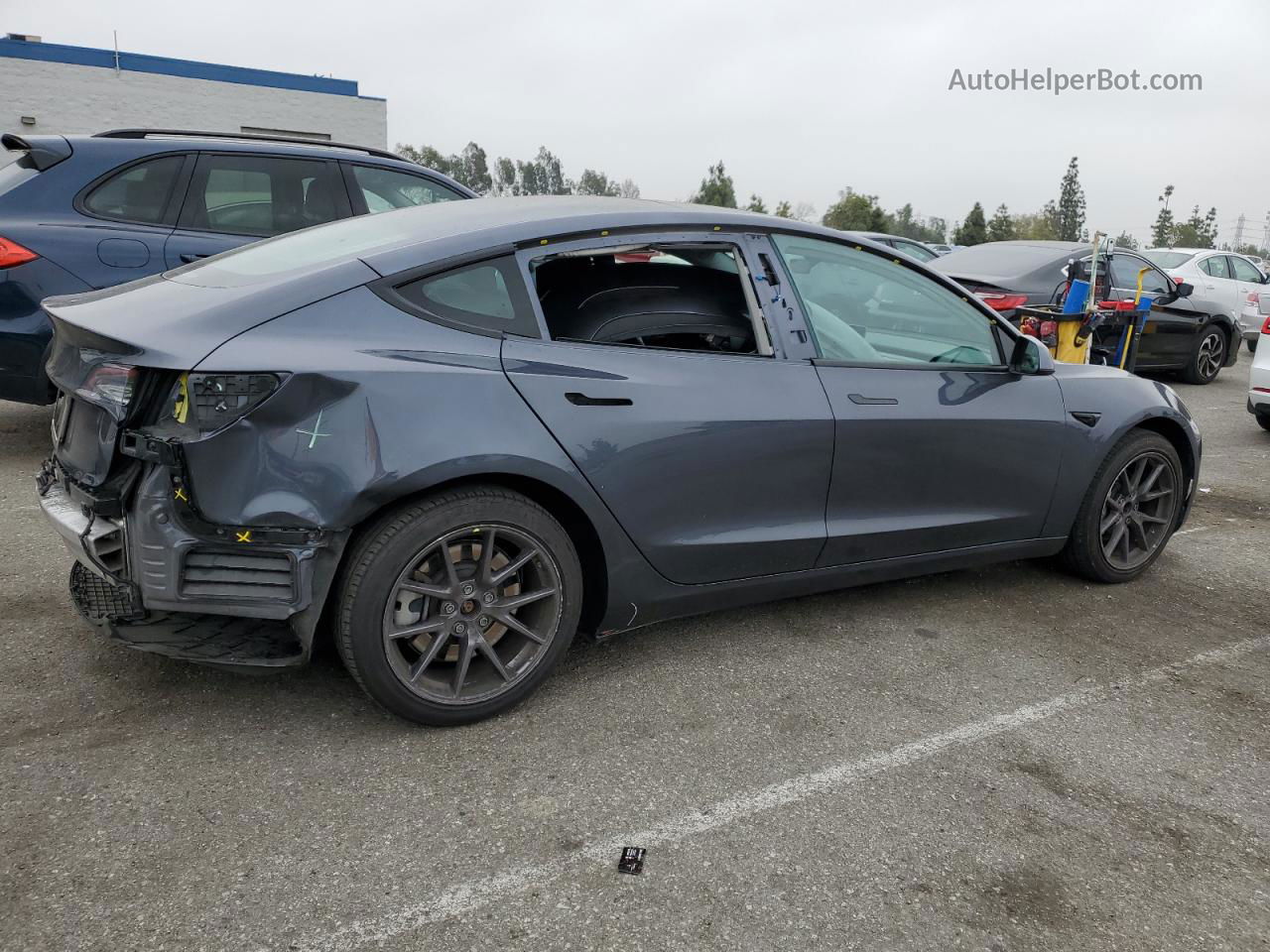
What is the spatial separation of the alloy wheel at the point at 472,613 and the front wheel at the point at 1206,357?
1086 cm

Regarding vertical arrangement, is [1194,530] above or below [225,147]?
below

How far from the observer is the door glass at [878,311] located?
3.50 meters

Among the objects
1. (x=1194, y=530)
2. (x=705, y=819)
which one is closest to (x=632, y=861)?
(x=705, y=819)

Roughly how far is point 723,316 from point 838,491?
748 millimetres

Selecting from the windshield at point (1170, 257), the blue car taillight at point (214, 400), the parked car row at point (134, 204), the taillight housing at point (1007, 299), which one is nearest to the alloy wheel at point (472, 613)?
the blue car taillight at point (214, 400)

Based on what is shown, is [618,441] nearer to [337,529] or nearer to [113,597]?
[337,529]

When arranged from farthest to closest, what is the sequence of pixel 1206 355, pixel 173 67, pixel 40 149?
pixel 173 67
pixel 1206 355
pixel 40 149

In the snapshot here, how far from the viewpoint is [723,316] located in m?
3.39

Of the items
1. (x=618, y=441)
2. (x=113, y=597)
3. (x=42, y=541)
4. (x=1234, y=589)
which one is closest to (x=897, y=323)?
(x=618, y=441)

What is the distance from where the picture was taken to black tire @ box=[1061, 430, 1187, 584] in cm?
423

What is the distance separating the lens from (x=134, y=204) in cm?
Result: 538

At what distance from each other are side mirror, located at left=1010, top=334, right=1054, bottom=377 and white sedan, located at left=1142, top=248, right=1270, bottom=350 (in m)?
9.25

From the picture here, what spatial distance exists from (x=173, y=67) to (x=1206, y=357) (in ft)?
92.7

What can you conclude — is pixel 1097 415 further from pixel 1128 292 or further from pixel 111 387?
pixel 1128 292
